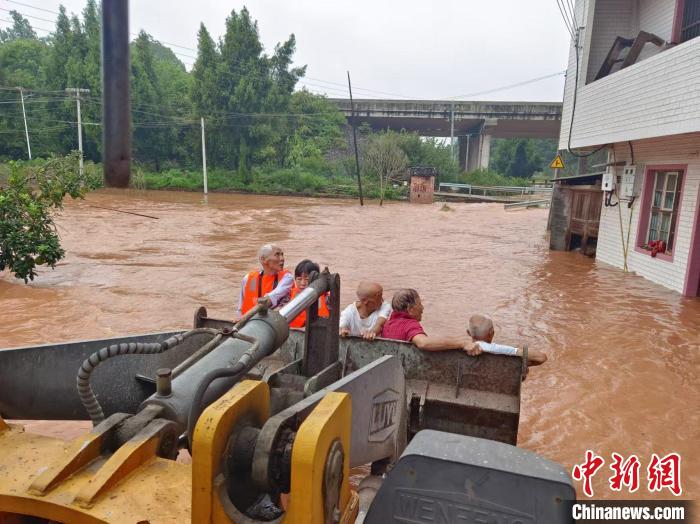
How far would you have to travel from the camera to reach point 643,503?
373 centimetres

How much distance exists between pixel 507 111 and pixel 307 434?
141 feet

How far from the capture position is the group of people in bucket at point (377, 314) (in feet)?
13.4

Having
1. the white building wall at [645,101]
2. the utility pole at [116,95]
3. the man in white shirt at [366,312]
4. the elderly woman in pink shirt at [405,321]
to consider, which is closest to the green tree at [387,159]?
the white building wall at [645,101]

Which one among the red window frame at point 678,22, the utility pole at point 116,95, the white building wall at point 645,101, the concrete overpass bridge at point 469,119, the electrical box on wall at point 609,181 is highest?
the concrete overpass bridge at point 469,119

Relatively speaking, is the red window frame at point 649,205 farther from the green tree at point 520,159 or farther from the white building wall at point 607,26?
the green tree at point 520,159

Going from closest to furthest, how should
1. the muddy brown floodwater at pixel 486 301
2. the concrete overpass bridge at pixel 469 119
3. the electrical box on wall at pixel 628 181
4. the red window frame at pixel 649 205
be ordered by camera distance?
the muddy brown floodwater at pixel 486 301 → the red window frame at pixel 649 205 → the electrical box on wall at pixel 628 181 → the concrete overpass bridge at pixel 469 119

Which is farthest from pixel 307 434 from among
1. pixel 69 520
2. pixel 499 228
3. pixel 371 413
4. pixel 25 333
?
pixel 499 228

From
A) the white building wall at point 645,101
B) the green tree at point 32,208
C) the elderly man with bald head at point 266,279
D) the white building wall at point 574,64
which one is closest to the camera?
the elderly man with bald head at point 266,279

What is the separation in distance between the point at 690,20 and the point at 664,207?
12.4 feet

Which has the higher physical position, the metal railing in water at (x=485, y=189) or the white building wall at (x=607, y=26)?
the white building wall at (x=607, y=26)

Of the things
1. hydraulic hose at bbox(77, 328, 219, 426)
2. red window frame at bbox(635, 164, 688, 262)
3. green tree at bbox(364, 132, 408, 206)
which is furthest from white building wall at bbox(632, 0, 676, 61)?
green tree at bbox(364, 132, 408, 206)

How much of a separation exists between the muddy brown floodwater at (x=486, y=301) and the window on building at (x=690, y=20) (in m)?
4.92

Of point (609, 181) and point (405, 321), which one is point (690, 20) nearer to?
point (609, 181)

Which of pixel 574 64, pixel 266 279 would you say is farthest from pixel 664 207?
pixel 266 279
